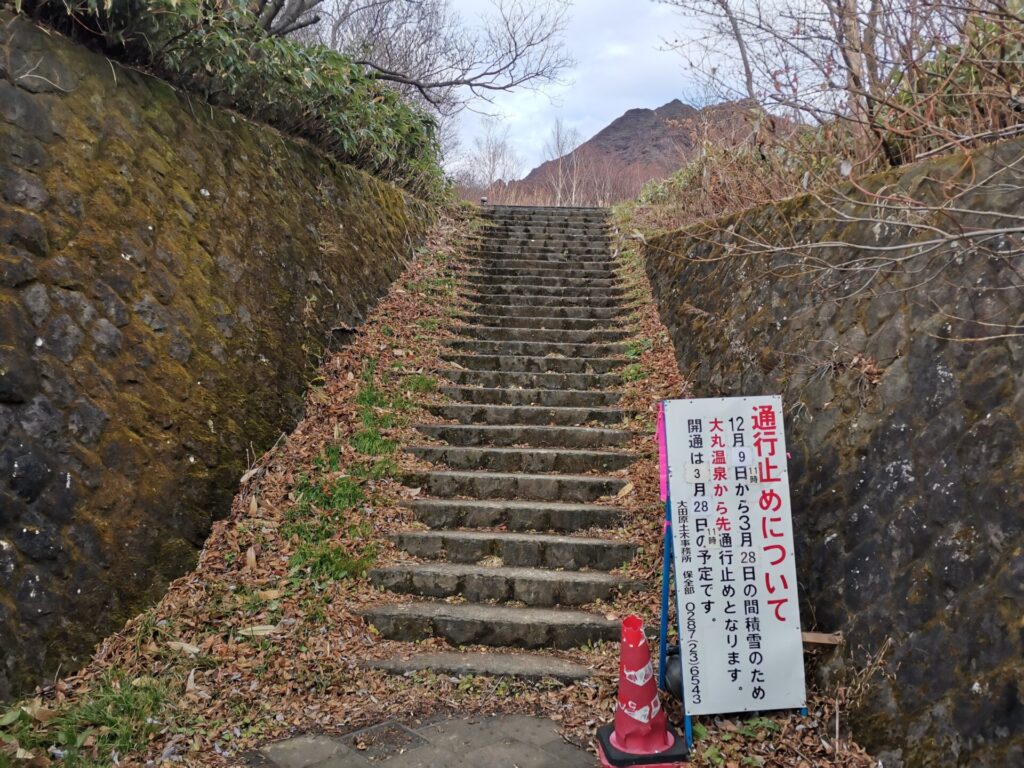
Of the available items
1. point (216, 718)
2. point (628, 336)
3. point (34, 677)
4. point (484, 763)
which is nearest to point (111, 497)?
point (34, 677)

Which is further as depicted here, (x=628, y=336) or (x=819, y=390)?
(x=628, y=336)

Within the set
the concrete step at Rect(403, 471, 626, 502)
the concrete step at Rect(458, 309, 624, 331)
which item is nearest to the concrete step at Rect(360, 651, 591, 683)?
the concrete step at Rect(403, 471, 626, 502)

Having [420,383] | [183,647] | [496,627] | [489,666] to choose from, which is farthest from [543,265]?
[183,647]

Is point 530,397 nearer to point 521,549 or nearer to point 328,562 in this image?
point 521,549

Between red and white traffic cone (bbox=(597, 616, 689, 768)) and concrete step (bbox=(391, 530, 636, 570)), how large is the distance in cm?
136

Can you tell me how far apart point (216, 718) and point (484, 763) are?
4.50ft

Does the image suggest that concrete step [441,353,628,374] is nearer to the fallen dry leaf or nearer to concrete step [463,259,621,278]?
concrete step [463,259,621,278]

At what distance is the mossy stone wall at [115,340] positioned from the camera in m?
3.22

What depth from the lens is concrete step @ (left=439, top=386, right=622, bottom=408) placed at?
243 inches

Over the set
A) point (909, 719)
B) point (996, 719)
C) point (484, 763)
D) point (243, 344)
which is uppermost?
point (243, 344)

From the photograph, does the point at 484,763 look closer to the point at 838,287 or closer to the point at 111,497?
the point at 111,497

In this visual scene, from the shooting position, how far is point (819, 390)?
152 inches

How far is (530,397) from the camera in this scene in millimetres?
6219

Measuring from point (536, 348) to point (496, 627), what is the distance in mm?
3753
